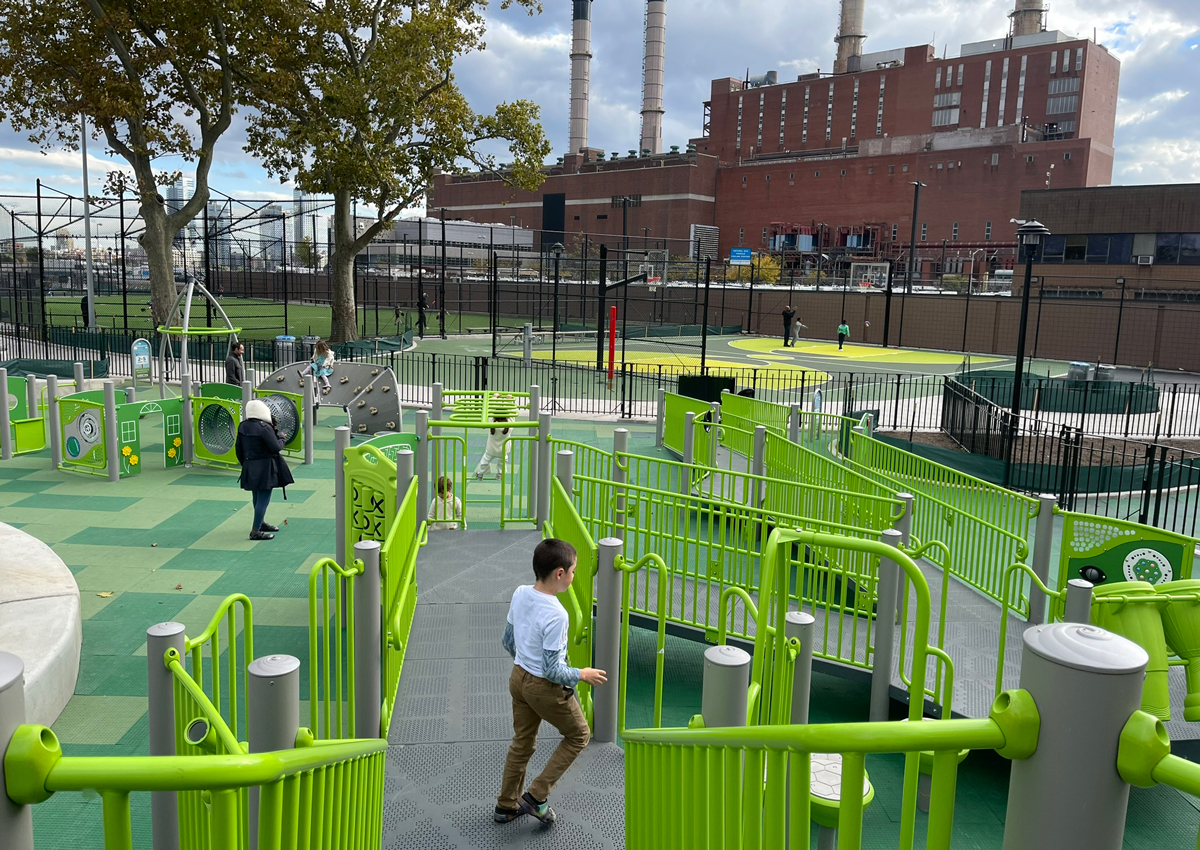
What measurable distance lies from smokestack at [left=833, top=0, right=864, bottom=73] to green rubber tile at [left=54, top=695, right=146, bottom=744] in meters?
108

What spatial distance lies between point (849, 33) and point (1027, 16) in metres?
19.1

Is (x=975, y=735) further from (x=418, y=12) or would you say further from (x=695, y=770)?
(x=418, y=12)

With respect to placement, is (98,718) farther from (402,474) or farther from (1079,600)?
(1079,600)

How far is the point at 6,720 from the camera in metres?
1.80

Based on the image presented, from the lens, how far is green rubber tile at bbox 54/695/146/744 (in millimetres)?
6363

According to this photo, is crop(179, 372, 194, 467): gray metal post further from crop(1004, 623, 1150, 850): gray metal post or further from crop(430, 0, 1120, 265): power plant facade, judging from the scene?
crop(430, 0, 1120, 265): power plant facade

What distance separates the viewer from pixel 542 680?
15.5 ft

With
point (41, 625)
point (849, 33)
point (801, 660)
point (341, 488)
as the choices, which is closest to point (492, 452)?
point (341, 488)

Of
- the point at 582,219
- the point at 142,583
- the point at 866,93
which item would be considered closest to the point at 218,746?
the point at 142,583

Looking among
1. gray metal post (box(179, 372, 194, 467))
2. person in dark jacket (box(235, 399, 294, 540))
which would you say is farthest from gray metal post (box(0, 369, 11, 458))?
person in dark jacket (box(235, 399, 294, 540))

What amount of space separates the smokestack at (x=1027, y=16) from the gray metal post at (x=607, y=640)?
4093 inches

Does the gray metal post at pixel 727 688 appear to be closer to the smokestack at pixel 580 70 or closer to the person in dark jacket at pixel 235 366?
the person in dark jacket at pixel 235 366

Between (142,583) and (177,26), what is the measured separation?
2407cm

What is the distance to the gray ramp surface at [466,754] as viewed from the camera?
15.8 ft
